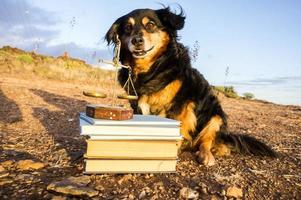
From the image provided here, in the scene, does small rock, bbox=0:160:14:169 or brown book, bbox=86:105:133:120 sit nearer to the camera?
brown book, bbox=86:105:133:120

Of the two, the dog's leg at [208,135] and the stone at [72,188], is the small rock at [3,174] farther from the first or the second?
the dog's leg at [208,135]

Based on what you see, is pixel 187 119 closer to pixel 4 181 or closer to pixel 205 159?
pixel 205 159

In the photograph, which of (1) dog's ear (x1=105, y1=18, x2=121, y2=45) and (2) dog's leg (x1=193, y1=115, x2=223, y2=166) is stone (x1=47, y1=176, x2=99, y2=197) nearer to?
(2) dog's leg (x1=193, y1=115, x2=223, y2=166)

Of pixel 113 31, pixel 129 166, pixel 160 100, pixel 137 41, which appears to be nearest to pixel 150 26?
pixel 137 41

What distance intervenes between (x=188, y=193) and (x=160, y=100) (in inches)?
61.1

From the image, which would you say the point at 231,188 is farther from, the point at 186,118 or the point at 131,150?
the point at 186,118

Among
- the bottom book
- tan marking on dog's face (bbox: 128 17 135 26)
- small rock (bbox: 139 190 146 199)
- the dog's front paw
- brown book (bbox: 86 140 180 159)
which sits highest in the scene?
tan marking on dog's face (bbox: 128 17 135 26)

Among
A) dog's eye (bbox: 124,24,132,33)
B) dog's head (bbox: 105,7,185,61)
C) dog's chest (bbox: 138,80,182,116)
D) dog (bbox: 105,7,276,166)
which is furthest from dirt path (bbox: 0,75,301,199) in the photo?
dog's eye (bbox: 124,24,132,33)

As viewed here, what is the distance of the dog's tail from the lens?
146 inches

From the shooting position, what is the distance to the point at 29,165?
273cm

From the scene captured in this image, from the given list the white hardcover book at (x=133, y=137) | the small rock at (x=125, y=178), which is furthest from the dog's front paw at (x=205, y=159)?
the small rock at (x=125, y=178)

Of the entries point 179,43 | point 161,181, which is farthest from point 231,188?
point 179,43

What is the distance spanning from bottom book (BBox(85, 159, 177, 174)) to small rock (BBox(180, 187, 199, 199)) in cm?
26

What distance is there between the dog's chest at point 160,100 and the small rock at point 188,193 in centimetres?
140
